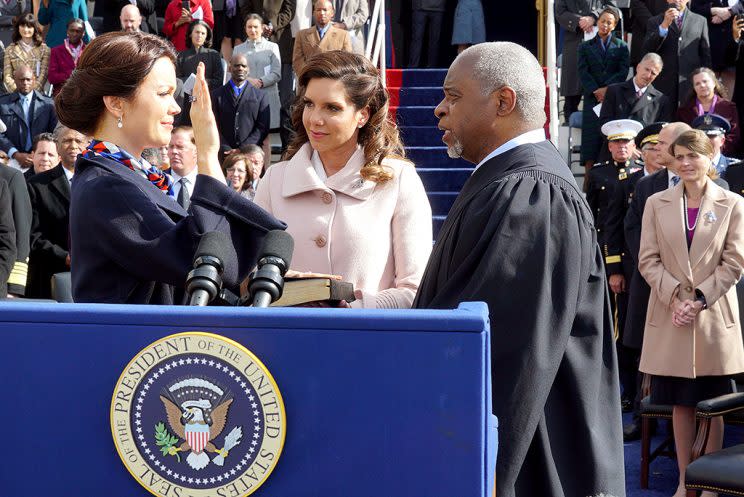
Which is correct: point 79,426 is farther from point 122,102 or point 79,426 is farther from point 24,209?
point 24,209

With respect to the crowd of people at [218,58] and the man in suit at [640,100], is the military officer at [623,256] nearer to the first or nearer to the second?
the man in suit at [640,100]

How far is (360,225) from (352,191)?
11 cm

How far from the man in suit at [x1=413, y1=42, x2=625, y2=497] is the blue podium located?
29.3 inches

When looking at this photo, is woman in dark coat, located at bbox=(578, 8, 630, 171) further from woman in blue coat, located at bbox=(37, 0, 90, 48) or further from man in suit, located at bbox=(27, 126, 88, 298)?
man in suit, located at bbox=(27, 126, 88, 298)

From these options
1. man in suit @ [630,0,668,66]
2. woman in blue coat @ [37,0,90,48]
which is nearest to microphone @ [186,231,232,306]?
man in suit @ [630,0,668,66]

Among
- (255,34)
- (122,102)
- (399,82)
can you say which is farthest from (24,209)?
(399,82)

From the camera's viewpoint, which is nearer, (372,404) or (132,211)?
(372,404)

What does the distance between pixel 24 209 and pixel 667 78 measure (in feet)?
23.4

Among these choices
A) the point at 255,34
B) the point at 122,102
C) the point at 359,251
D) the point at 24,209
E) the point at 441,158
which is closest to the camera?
the point at 122,102

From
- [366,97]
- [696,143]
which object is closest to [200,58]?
[696,143]

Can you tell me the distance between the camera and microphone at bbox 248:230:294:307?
1.56 m

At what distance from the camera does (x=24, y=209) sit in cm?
657

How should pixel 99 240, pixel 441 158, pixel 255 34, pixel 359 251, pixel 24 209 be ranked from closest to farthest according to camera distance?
pixel 99 240, pixel 359 251, pixel 24 209, pixel 441 158, pixel 255 34

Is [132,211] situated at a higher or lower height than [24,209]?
higher
